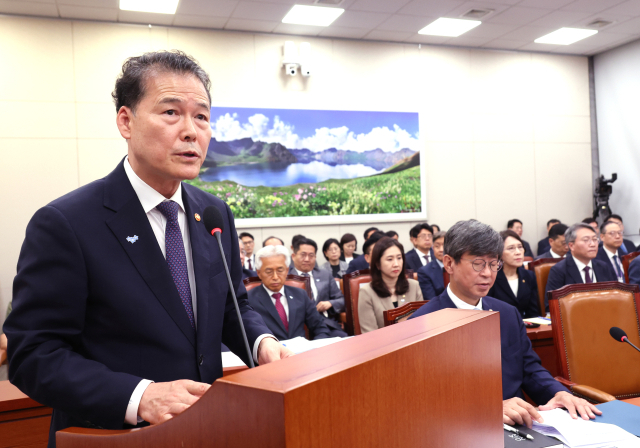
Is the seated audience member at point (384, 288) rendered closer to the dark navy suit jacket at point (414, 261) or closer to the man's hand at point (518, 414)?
the dark navy suit jacket at point (414, 261)

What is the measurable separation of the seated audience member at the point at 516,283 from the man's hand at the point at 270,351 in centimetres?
358

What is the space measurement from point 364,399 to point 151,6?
6.71m

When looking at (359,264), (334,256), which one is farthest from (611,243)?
(334,256)

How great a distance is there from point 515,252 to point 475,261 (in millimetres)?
2596

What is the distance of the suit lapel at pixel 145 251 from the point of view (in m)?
1.05

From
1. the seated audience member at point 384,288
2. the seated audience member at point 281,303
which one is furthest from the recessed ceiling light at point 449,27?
the seated audience member at point 281,303

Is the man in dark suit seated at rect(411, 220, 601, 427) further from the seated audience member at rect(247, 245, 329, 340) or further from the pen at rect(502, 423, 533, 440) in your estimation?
the seated audience member at rect(247, 245, 329, 340)

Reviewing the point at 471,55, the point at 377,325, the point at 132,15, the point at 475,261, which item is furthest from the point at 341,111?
A: the point at 475,261

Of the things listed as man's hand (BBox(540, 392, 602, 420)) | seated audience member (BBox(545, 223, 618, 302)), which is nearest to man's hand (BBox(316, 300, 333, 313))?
seated audience member (BBox(545, 223, 618, 302))

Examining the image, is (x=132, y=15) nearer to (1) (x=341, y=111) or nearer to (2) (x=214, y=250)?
(1) (x=341, y=111)

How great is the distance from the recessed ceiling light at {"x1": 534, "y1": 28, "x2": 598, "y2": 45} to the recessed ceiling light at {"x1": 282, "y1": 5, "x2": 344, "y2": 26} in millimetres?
3514

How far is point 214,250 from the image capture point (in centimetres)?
122

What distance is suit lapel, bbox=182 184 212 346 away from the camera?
1.10 m

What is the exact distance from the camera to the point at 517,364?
2100 mm
